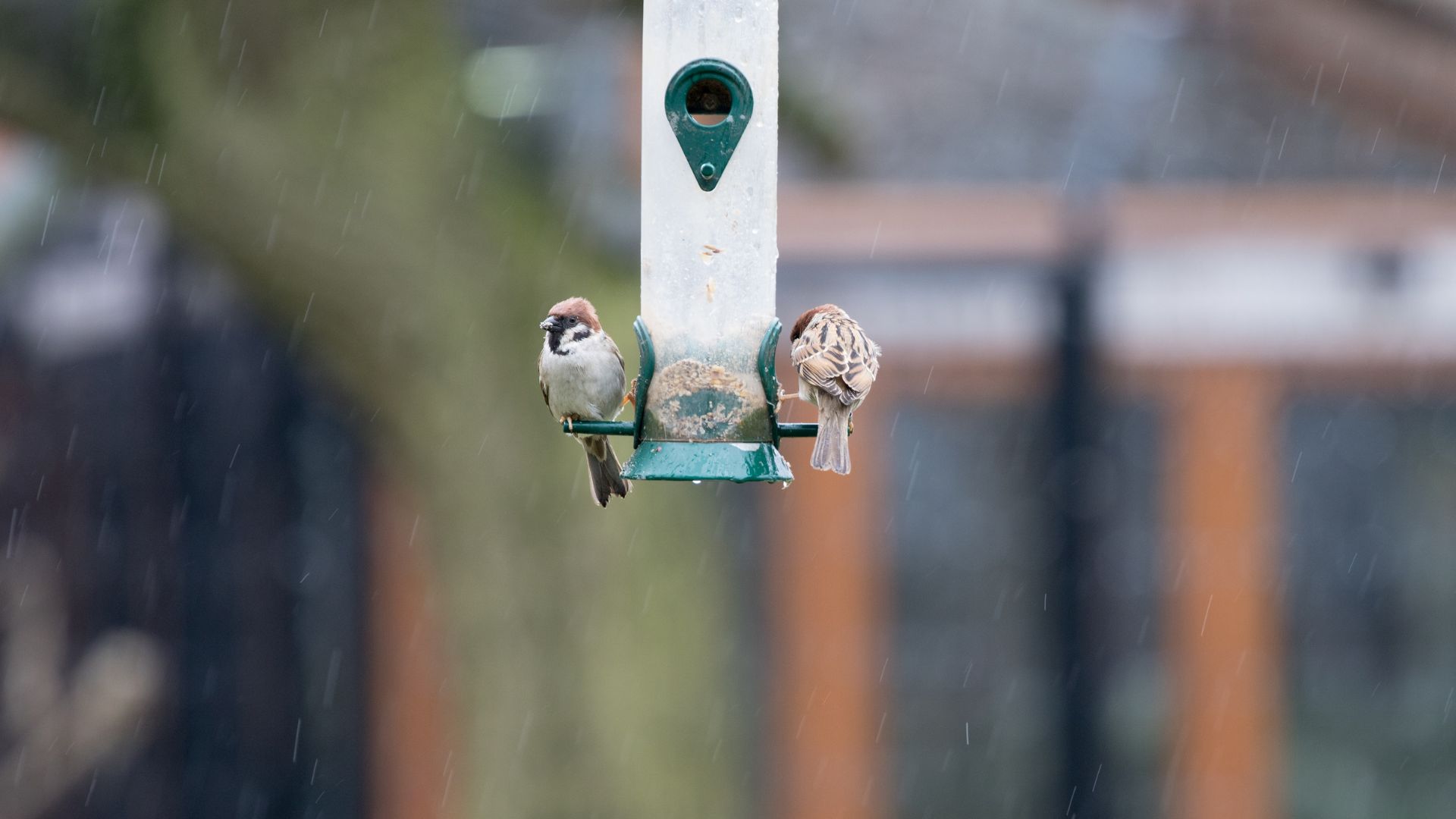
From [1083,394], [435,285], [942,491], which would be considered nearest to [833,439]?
[435,285]

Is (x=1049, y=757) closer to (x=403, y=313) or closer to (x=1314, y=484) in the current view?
(x=1314, y=484)

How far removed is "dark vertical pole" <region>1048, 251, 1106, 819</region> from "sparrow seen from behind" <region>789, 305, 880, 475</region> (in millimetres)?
1949

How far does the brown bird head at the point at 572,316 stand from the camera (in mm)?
2777

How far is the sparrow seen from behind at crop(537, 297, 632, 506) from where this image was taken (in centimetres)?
278

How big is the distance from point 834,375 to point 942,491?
2.59 meters

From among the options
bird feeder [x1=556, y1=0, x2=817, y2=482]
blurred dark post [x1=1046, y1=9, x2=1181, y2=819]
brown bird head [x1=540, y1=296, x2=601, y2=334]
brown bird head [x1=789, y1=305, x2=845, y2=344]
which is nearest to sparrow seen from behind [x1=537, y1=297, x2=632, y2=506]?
brown bird head [x1=540, y1=296, x2=601, y2=334]

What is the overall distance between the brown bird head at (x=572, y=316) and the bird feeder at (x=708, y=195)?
0.18m

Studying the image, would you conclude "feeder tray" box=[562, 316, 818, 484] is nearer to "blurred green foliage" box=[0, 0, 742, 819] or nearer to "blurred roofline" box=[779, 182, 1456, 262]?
"blurred green foliage" box=[0, 0, 742, 819]

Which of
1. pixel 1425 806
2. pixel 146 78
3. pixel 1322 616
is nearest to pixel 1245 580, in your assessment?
pixel 1322 616

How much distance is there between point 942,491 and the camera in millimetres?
5055

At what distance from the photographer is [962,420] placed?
497cm

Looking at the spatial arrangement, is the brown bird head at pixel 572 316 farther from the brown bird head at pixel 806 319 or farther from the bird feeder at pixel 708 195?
the brown bird head at pixel 806 319

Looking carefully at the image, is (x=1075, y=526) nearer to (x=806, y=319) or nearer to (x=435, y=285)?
(x=806, y=319)

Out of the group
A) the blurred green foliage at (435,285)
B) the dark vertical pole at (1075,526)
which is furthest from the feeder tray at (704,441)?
the dark vertical pole at (1075,526)
